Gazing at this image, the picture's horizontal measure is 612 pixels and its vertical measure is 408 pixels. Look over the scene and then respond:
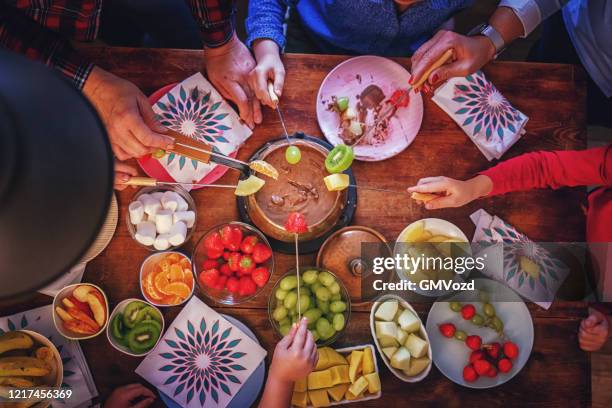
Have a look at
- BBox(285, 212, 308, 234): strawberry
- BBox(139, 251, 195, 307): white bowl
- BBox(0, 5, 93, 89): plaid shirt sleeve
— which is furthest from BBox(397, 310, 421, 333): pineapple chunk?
BBox(0, 5, 93, 89): plaid shirt sleeve

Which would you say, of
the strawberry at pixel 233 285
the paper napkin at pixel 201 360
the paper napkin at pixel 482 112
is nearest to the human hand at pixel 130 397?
the paper napkin at pixel 201 360

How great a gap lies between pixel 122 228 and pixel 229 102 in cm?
60

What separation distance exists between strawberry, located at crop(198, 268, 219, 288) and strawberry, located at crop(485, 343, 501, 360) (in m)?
0.97

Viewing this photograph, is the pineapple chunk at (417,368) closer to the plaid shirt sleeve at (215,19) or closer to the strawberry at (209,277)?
the strawberry at (209,277)

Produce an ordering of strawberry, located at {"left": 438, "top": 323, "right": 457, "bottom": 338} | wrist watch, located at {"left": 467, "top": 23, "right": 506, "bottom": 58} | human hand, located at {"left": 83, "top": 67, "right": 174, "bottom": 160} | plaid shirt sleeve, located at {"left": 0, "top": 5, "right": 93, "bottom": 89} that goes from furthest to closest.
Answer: wrist watch, located at {"left": 467, "top": 23, "right": 506, "bottom": 58} → strawberry, located at {"left": 438, "top": 323, "right": 457, "bottom": 338} → human hand, located at {"left": 83, "top": 67, "right": 174, "bottom": 160} → plaid shirt sleeve, located at {"left": 0, "top": 5, "right": 93, "bottom": 89}

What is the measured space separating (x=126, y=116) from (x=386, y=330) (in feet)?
3.61

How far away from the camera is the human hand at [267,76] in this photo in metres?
1.53

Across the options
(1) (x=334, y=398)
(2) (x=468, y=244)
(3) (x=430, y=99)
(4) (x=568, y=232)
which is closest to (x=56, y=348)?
(1) (x=334, y=398)

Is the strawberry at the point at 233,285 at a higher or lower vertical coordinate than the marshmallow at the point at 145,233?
lower

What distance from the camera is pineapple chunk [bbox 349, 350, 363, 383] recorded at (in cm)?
141

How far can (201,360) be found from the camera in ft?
4.73

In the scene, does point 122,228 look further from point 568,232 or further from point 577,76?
point 577,76

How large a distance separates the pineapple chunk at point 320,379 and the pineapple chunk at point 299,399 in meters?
0.04

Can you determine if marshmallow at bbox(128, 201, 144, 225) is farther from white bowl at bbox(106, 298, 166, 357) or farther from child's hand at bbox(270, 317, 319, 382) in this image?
child's hand at bbox(270, 317, 319, 382)
